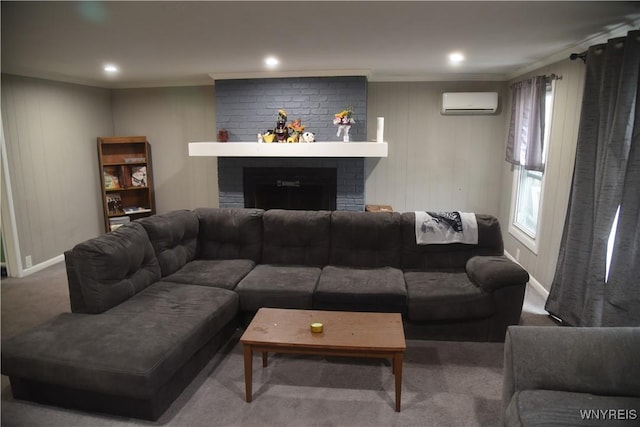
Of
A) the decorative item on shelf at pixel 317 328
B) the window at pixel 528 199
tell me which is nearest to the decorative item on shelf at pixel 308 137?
the window at pixel 528 199

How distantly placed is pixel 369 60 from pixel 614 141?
7.59ft

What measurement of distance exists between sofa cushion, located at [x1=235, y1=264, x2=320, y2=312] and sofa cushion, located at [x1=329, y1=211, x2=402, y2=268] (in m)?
0.45

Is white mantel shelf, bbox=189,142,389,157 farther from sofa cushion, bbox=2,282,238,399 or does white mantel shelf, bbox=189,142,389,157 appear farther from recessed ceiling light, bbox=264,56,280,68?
sofa cushion, bbox=2,282,238,399

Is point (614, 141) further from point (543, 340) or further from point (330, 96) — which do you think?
point (330, 96)

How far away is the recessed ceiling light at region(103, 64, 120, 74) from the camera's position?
169 inches

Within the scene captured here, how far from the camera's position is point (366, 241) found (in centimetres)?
355

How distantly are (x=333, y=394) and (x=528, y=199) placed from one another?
334cm

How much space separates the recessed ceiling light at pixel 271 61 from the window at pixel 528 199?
262 centimetres

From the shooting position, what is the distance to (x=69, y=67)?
4293 millimetres

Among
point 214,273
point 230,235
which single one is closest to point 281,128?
point 230,235

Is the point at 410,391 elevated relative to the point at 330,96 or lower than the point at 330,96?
lower

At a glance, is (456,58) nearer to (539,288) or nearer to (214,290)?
(539,288)

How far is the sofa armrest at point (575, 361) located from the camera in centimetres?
179

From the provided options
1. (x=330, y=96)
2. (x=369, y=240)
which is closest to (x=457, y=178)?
(x=330, y=96)
